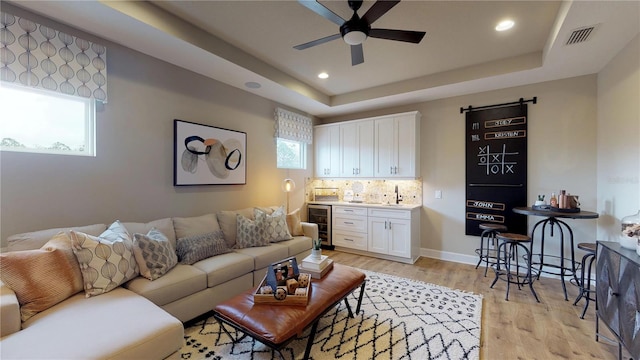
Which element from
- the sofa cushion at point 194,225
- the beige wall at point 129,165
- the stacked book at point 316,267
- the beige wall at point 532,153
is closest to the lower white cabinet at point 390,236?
the beige wall at point 532,153

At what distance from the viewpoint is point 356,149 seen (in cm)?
506

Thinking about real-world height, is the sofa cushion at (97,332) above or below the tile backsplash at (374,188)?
below

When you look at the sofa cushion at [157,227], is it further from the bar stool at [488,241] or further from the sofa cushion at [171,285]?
the bar stool at [488,241]

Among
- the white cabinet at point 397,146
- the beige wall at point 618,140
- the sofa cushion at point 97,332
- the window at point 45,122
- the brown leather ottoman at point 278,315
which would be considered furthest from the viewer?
the white cabinet at point 397,146

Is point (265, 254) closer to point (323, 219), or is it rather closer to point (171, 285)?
point (171, 285)

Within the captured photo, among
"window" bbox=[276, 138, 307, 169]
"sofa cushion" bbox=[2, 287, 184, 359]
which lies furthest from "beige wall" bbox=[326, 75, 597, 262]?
"sofa cushion" bbox=[2, 287, 184, 359]

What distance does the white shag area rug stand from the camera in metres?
2.03

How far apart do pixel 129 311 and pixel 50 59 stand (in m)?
2.28

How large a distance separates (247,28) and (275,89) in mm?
1248

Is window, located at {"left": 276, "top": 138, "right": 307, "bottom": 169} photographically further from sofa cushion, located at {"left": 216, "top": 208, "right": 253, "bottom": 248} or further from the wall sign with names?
the wall sign with names

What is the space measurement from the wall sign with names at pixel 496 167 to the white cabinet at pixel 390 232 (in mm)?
1009

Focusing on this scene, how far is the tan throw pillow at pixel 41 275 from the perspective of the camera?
5.30 feet

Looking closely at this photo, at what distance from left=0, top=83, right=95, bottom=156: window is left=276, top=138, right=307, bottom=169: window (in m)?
2.62

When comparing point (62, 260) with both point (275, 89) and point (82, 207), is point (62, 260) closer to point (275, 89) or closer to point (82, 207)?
point (82, 207)
